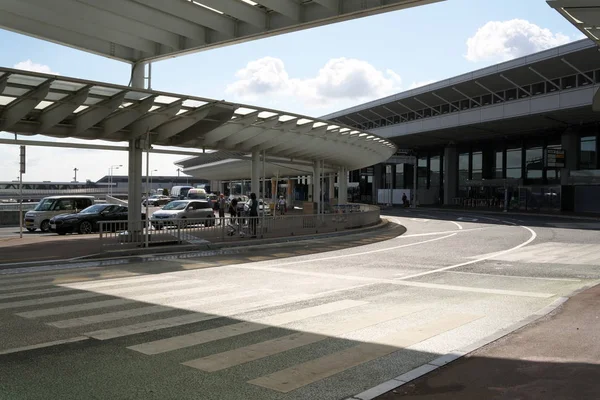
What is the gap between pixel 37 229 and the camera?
28469 millimetres

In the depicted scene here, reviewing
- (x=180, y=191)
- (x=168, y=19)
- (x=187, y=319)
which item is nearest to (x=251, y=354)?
(x=187, y=319)

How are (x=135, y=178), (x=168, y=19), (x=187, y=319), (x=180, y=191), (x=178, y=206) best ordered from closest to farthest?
(x=187, y=319) → (x=168, y=19) → (x=135, y=178) → (x=178, y=206) → (x=180, y=191)

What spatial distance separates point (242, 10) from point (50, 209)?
16462 millimetres

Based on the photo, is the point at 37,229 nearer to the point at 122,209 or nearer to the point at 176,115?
the point at 122,209

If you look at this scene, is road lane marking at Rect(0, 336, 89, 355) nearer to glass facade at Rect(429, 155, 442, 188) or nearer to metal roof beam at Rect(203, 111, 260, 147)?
metal roof beam at Rect(203, 111, 260, 147)

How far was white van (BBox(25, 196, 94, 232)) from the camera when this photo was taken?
26906 mm

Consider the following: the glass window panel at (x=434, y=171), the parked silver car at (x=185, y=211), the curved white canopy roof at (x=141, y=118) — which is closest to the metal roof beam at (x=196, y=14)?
the curved white canopy roof at (x=141, y=118)

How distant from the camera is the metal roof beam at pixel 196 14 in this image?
16703mm

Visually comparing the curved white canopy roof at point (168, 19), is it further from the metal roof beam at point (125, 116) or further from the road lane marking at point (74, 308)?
the road lane marking at point (74, 308)

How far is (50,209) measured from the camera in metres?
27.3

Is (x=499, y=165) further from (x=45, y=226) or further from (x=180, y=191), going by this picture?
(x=45, y=226)

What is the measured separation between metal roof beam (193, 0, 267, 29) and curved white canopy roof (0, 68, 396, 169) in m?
2.91

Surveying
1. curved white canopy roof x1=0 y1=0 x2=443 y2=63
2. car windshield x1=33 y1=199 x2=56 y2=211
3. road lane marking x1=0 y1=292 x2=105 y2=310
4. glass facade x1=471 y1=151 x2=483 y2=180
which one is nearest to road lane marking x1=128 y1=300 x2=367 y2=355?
road lane marking x1=0 y1=292 x2=105 y2=310

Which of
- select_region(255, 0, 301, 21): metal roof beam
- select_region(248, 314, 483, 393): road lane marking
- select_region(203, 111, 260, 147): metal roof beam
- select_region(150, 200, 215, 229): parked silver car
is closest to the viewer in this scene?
select_region(248, 314, 483, 393): road lane marking
